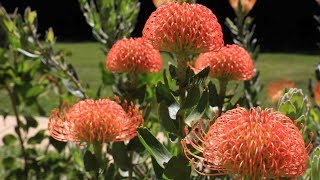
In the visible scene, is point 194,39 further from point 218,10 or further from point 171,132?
point 218,10

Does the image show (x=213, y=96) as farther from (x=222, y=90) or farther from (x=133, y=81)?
(x=133, y=81)

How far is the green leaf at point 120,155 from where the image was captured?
1.78 metres

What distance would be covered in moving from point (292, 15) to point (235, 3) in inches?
509

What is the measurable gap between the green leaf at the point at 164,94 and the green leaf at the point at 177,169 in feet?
0.70

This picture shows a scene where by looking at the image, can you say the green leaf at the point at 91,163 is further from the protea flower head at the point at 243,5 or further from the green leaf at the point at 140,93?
the protea flower head at the point at 243,5

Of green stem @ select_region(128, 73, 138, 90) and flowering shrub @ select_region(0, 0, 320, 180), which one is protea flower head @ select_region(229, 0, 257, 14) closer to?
flowering shrub @ select_region(0, 0, 320, 180)

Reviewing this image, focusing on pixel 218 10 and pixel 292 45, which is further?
pixel 218 10

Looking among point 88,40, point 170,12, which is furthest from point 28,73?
point 88,40

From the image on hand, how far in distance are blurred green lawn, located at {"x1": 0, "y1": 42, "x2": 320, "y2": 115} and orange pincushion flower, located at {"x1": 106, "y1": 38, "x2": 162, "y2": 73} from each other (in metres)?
5.87

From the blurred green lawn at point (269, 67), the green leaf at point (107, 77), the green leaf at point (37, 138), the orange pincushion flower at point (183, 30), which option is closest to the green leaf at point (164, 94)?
the orange pincushion flower at point (183, 30)

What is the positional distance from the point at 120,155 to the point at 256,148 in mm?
718

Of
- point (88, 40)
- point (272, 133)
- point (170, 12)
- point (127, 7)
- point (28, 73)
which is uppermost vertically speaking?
point (170, 12)

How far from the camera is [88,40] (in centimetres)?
1555

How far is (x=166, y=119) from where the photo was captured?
1.51m
